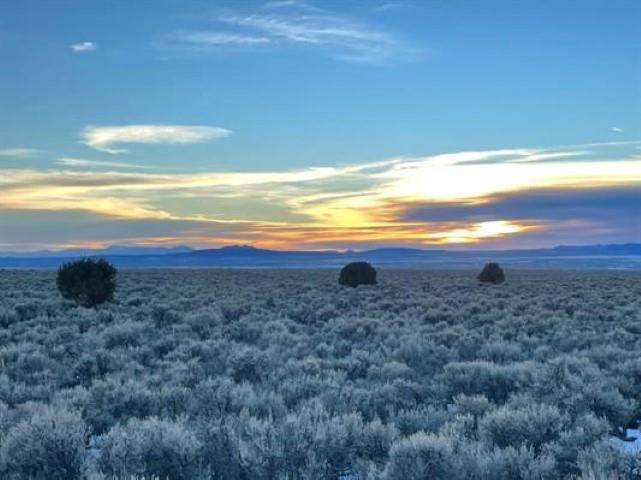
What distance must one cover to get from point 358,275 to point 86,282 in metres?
19.9

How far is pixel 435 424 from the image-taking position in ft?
27.0

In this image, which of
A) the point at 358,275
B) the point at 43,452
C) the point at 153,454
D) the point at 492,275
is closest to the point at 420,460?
the point at 153,454

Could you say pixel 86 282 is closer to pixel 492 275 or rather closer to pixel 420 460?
pixel 420 460

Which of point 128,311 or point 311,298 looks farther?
point 311,298

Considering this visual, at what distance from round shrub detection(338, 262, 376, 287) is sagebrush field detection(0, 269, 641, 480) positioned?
22.0 m

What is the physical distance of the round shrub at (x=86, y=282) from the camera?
2516 cm

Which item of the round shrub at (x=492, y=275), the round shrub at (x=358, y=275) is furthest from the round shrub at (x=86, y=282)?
the round shrub at (x=492, y=275)

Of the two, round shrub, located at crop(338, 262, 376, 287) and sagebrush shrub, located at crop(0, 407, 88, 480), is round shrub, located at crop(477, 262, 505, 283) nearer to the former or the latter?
round shrub, located at crop(338, 262, 376, 287)

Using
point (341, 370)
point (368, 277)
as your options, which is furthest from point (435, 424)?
point (368, 277)

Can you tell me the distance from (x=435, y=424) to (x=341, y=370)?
3.84m

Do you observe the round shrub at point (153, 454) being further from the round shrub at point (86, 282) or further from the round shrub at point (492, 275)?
the round shrub at point (492, 275)

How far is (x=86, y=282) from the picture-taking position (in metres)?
25.2

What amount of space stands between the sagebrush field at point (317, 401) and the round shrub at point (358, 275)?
2200 cm

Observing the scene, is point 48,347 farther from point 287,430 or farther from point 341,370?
point 287,430
